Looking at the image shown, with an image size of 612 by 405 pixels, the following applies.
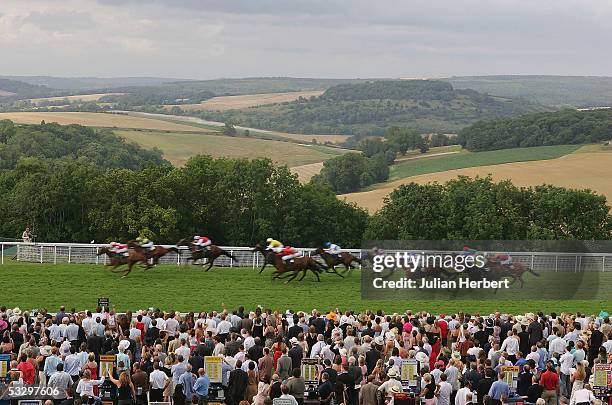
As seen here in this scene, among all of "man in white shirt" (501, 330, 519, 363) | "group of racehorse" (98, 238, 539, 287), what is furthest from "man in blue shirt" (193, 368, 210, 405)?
"group of racehorse" (98, 238, 539, 287)

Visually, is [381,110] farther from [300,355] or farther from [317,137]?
[300,355]

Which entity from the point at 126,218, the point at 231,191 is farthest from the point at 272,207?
the point at 126,218

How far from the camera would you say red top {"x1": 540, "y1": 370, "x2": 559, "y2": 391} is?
13.3 metres

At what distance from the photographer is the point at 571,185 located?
2279 inches

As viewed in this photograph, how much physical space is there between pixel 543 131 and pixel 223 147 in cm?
3669

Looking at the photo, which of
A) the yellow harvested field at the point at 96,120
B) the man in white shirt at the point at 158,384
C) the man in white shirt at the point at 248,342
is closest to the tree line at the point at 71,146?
the yellow harvested field at the point at 96,120

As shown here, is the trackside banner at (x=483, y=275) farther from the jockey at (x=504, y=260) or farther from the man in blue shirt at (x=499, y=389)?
the man in blue shirt at (x=499, y=389)

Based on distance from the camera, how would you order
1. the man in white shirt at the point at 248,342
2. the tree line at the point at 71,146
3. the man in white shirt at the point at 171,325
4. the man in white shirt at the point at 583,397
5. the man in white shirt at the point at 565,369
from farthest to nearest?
the tree line at the point at 71,146 < the man in white shirt at the point at 171,325 < the man in white shirt at the point at 248,342 < the man in white shirt at the point at 565,369 < the man in white shirt at the point at 583,397

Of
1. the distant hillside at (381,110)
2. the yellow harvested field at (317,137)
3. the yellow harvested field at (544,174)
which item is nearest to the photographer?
the yellow harvested field at (544,174)

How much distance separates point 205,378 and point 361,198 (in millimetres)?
48569

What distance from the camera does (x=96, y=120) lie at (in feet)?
390

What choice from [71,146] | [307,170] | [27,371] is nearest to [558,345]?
[27,371]

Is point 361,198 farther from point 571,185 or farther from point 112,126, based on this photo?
point 112,126

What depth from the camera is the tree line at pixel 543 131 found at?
79.7 m
